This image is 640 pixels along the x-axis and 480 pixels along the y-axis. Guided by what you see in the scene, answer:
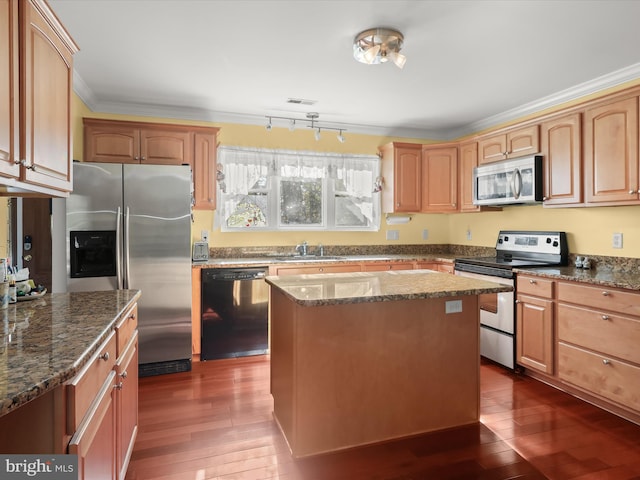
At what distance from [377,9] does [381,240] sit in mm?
3074

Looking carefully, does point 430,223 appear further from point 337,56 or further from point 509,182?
point 337,56

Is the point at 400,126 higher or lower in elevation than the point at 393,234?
higher

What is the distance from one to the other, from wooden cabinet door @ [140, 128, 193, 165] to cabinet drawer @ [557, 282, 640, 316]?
3.50 m

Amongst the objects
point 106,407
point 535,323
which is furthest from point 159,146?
point 535,323

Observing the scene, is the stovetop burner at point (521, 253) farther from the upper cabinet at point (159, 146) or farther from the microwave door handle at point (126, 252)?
the microwave door handle at point (126, 252)

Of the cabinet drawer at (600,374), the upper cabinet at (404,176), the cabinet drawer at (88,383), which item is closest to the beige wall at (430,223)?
the upper cabinet at (404,176)

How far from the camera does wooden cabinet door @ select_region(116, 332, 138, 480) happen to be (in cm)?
163

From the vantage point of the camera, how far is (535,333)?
10.1 feet

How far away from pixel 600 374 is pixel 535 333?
1.74ft

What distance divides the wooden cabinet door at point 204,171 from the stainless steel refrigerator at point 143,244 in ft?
1.60

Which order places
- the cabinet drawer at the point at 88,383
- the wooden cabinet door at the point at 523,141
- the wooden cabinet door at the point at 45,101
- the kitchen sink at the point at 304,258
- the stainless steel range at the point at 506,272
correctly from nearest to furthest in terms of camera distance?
1. the cabinet drawer at the point at 88,383
2. the wooden cabinet door at the point at 45,101
3. the stainless steel range at the point at 506,272
4. the wooden cabinet door at the point at 523,141
5. the kitchen sink at the point at 304,258

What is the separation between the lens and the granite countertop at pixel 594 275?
249 centimetres

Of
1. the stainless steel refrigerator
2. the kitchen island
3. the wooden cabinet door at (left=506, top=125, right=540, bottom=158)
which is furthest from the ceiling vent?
the kitchen island

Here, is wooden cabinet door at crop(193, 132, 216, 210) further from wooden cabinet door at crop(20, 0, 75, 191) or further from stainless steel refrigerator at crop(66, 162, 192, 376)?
wooden cabinet door at crop(20, 0, 75, 191)
